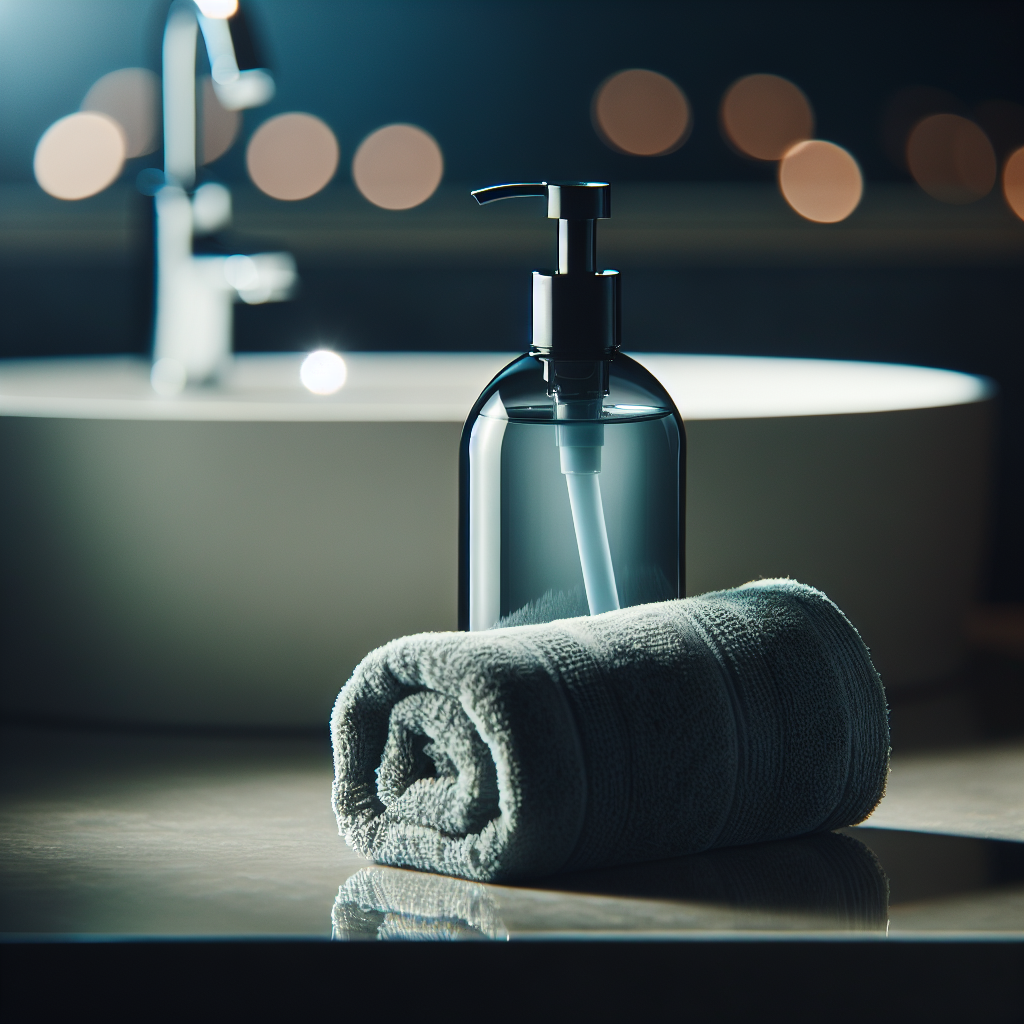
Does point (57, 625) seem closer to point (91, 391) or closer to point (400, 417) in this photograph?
point (400, 417)

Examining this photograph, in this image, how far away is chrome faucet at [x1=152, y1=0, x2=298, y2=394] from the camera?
3.66 feet

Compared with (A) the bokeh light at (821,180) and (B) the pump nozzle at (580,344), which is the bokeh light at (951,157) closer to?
(A) the bokeh light at (821,180)

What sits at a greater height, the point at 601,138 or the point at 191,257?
the point at 601,138

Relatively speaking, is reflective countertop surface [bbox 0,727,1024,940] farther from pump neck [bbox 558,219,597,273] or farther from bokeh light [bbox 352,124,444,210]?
bokeh light [bbox 352,124,444,210]

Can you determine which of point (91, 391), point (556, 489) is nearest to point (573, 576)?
point (556, 489)

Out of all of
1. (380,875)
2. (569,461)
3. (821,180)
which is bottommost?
(380,875)

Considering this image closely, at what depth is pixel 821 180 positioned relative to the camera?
144cm

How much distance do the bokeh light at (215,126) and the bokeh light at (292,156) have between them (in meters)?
0.02

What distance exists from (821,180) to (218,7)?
64 cm

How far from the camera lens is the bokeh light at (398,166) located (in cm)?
145

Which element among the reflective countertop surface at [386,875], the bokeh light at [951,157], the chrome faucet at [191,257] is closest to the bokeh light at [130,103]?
the chrome faucet at [191,257]

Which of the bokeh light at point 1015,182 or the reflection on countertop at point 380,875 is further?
the bokeh light at point 1015,182

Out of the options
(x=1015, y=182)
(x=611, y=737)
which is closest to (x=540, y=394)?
(x=611, y=737)

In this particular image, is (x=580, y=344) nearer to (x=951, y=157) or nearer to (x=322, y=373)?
(x=322, y=373)
